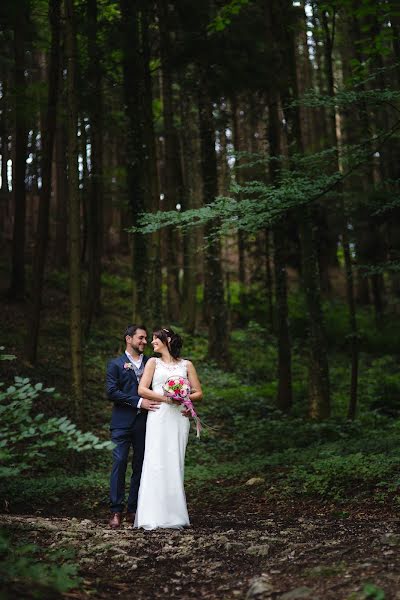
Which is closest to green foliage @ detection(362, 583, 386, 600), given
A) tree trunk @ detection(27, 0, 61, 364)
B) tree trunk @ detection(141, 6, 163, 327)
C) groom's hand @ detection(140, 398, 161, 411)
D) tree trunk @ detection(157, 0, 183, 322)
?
groom's hand @ detection(140, 398, 161, 411)

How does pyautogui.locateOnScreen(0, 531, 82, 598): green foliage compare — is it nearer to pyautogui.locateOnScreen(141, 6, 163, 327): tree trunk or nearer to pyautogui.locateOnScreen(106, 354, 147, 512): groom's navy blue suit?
pyautogui.locateOnScreen(106, 354, 147, 512): groom's navy blue suit

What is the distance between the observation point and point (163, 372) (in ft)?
23.6

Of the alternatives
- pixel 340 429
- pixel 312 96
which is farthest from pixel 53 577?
pixel 340 429

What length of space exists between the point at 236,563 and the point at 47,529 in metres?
2.00

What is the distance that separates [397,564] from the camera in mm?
4477

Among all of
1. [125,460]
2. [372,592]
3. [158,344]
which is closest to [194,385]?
[158,344]

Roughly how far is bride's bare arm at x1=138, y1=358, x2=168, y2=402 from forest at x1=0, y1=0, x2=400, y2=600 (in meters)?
1.45

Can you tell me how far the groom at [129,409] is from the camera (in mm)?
7398

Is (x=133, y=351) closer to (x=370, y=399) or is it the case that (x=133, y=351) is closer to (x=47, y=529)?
(x=47, y=529)

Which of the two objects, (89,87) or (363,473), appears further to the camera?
(89,87)

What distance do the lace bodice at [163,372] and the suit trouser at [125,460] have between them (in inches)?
22.5

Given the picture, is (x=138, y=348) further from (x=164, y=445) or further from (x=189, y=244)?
(x=189, y=244)

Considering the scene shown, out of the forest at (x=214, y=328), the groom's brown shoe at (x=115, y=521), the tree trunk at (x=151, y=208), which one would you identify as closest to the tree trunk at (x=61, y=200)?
the forest at (x=214, y=328)

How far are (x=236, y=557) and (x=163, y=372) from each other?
2.41m
